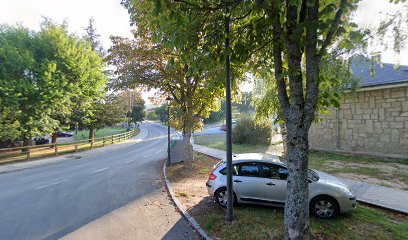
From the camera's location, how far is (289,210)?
4.39 meters

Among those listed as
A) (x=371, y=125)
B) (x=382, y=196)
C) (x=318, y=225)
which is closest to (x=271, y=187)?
(x=318, y=225)

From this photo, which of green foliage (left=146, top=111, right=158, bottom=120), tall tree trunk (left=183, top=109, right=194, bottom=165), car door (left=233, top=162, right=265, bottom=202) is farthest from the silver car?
green foliage (left=146, top=111, right=158, bottom=120)

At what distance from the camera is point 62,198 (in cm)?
817

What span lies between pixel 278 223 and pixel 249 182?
4.24 feet

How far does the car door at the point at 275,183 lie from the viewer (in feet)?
20.3

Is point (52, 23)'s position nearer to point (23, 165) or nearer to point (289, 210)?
point (23, 165)

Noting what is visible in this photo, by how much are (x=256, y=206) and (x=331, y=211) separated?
6.23 ft

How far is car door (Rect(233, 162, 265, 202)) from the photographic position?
639 centimetres

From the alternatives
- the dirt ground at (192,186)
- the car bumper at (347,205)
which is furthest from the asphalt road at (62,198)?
the car bumper at (347,205)

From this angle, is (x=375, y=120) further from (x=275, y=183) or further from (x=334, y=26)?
Answer: (x=334, y=26)

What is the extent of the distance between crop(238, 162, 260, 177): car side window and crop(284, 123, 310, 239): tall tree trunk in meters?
2.12

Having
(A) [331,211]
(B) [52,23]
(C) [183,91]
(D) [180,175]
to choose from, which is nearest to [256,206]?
(A) [331,211]

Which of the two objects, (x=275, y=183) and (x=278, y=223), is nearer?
(x=278, y=223)

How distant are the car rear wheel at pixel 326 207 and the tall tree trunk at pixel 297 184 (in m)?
1.70
